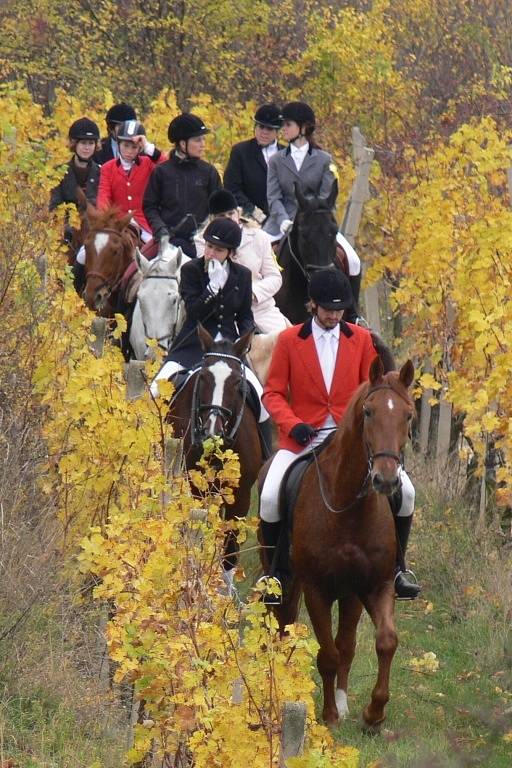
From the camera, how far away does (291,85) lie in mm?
25281

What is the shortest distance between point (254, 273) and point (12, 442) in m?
4.27

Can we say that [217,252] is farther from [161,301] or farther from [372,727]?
[372,727]

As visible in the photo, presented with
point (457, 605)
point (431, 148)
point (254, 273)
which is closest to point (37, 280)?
point (254, 273)

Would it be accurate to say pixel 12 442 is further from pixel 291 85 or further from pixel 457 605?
pixel 291 85

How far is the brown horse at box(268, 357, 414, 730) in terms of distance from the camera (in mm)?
8273

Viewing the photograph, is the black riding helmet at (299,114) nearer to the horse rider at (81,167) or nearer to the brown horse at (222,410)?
the horse rider at (81,167)

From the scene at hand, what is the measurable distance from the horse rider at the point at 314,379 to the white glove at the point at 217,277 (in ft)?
6.88

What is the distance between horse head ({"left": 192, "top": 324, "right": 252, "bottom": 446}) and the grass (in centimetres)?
131

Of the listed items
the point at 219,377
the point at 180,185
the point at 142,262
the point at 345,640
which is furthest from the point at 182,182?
the point at 345,640

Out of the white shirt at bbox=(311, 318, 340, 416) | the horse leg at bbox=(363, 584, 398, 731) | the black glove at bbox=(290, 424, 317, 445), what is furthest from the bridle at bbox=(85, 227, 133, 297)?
the horse leg at bbox=(363, 584, 398, 731)

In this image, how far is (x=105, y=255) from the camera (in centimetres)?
1483

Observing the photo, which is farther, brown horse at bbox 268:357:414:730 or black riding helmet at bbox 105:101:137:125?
black riding helmet at bbox 105:101:137:125

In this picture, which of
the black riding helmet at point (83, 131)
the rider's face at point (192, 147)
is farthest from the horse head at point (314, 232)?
the black riding helmet at point (83, 131)

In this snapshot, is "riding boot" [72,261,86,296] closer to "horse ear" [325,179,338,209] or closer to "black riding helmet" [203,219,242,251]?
"horse ear" [325,179,338,209]
